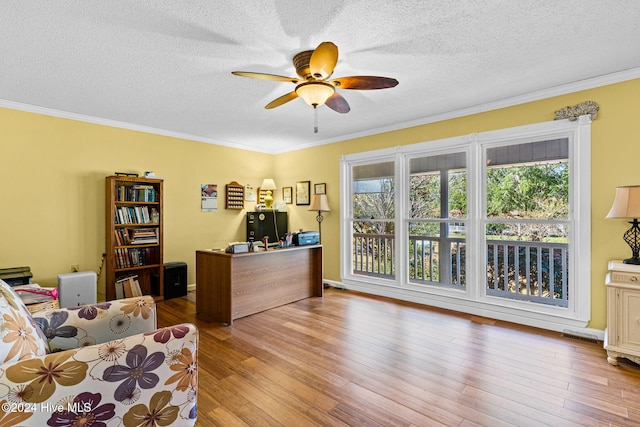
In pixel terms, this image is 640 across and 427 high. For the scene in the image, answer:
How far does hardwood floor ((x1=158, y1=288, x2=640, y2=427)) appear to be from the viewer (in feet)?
6.05

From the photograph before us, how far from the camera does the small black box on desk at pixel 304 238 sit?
4.21 m

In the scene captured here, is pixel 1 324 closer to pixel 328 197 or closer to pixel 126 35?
pixel 126 35

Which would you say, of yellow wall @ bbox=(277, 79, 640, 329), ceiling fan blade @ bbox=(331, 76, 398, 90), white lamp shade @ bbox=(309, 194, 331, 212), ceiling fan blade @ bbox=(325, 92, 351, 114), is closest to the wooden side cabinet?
yellow wall @ bbox=(277, 79, 640, 329)

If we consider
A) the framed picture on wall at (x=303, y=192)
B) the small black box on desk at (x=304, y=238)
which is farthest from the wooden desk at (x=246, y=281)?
the framed picture on wall at (x=303, y=192)

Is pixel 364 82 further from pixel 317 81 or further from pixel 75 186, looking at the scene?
pixel 75 186

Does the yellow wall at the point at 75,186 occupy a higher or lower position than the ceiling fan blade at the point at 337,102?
lower

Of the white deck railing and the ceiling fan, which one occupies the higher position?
the ceiling fan

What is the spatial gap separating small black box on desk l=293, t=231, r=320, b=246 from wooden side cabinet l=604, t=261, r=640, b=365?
3.11m

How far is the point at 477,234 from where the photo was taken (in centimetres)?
363

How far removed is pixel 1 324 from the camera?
1186 millimetres

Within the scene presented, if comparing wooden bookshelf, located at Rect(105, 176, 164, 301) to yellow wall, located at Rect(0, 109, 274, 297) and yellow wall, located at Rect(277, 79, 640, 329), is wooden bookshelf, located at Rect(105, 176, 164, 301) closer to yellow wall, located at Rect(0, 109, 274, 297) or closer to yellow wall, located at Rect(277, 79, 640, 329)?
yellow wall, located at Rect(0, 109, 274, 297)

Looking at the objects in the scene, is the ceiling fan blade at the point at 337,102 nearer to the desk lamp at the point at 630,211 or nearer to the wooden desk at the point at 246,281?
the wooden desk at the point at 246,281

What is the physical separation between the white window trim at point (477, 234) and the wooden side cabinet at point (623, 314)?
488 millimetres

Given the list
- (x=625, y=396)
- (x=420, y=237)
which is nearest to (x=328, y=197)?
(x=420, y=237)
